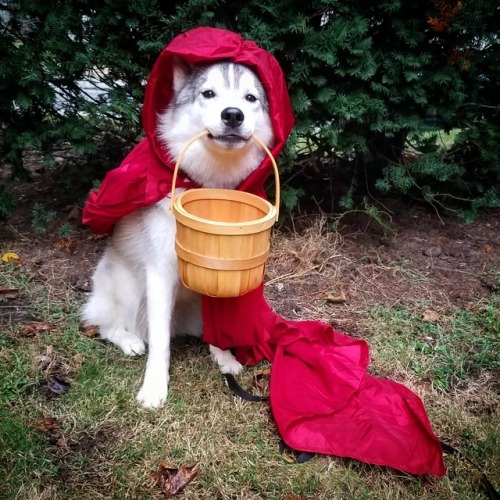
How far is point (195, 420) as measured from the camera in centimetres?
240

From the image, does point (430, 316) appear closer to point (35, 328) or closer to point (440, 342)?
point (440, 342)

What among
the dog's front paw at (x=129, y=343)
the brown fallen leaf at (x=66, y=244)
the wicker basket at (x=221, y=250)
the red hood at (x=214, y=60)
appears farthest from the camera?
the brown fallen leaf at (x=66, y=244)

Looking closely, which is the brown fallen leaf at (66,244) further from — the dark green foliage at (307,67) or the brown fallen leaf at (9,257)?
the dark green foliage at (307,67)

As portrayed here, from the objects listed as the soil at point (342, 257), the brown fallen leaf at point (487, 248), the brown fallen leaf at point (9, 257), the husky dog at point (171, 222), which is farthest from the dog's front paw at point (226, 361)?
the brown fallen leaf at point (487, 248)

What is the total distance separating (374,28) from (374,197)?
4.46ft

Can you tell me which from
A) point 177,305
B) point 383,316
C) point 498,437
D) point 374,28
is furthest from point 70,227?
point 498,437

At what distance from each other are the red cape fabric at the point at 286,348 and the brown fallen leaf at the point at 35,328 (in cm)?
70

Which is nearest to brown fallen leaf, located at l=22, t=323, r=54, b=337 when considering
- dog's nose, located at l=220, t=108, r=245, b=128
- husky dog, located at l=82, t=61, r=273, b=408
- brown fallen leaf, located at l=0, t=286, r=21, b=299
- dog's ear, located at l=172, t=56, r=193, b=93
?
husky dog, located at l=82, t=61, r=273, b=408

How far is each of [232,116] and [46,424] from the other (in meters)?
1.55

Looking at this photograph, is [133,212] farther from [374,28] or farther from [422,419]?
[374,28]

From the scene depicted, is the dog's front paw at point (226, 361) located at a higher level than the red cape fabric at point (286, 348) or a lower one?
lower

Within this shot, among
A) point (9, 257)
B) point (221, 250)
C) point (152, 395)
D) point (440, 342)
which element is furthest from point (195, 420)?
point (9, 257)

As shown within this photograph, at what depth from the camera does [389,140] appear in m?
4.08

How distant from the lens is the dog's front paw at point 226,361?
2.77m
